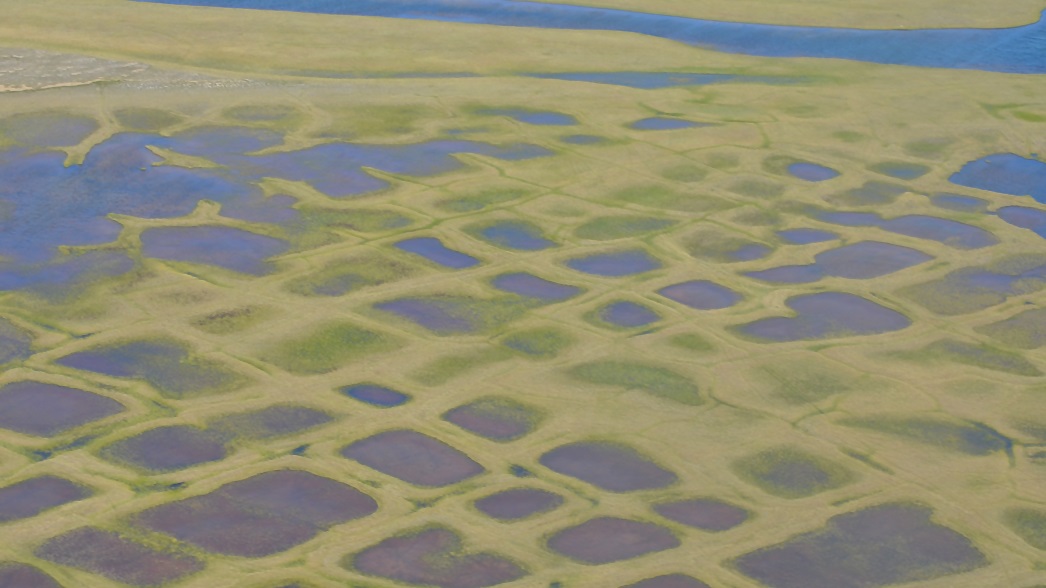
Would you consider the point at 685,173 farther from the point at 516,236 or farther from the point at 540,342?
the point at 540,342

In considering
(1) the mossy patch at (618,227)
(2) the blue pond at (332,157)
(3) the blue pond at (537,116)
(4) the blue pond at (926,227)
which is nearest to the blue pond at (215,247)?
(2) the blue pond at (332,157)

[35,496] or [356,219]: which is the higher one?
[356,219]

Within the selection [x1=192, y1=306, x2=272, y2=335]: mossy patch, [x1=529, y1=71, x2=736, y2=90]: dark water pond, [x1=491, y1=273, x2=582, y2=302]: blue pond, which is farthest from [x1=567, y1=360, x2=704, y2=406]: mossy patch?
[x1=529, y1=71, x2=736, y2=90]: dark water pond

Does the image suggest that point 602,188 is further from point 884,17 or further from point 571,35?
point 884,17

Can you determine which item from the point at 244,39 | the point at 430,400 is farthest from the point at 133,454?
the point at 244,39

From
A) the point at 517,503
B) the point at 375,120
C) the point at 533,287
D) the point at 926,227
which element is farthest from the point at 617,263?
the point at 375,120

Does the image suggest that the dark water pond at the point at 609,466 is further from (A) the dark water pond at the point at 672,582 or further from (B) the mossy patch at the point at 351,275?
(B) the mossy patch at the point at 351,275
